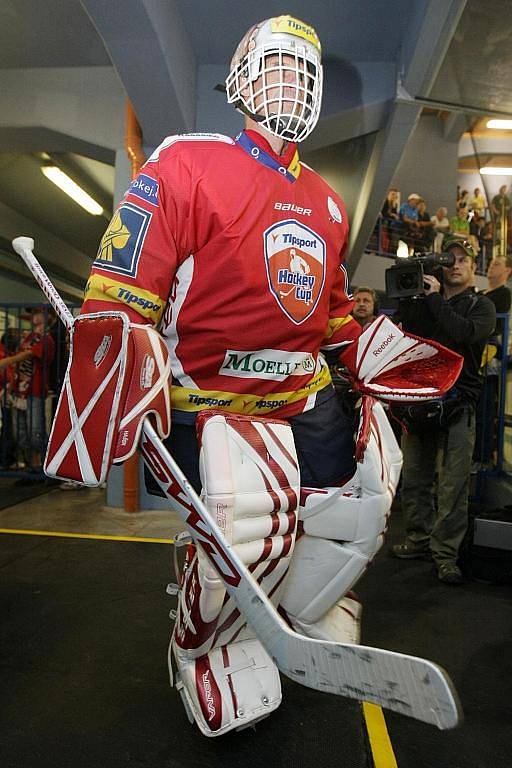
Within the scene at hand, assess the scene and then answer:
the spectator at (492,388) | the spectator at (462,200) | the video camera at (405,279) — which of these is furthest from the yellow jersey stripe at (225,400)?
the spectator at (462,200)

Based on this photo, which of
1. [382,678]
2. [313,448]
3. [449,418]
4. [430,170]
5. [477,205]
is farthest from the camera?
[430,170]

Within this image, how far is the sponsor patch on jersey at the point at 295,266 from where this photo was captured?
1.15 meters

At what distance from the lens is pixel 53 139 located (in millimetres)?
4141

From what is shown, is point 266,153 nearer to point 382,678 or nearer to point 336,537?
point 336,537

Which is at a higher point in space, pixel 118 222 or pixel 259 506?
pixel 118 222

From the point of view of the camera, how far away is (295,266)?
1.18 metres

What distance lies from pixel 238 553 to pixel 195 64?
3.44 m

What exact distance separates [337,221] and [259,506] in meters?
0.66

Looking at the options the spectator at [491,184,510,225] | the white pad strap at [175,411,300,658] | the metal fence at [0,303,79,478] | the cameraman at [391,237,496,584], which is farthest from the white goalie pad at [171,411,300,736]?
the spectator at [491,184,510,225]

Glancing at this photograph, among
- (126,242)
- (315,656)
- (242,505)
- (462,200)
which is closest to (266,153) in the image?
(126,242)

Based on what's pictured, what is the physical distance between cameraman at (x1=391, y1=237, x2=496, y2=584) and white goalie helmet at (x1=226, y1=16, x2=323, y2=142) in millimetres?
1516

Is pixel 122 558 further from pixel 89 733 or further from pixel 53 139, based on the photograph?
pixel 53 139

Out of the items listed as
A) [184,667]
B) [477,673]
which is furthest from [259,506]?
[477,673]

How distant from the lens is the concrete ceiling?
294 cm
